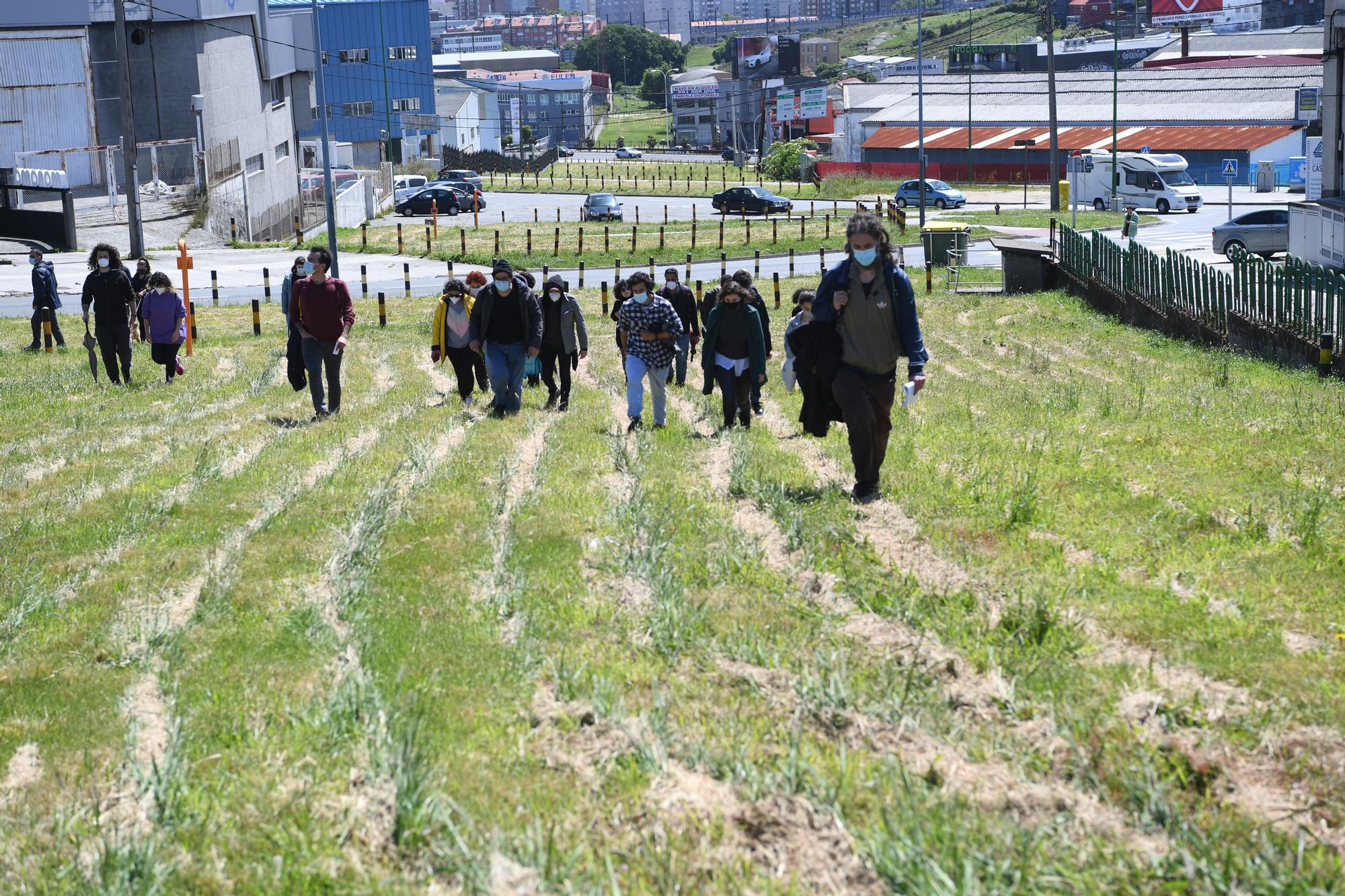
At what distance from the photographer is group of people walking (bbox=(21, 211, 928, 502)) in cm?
939

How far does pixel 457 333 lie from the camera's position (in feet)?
52.6

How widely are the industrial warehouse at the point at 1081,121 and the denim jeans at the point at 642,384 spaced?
195ft

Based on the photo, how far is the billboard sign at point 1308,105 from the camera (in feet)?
222

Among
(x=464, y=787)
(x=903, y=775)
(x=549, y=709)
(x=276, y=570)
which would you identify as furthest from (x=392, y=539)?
(x=903, y=775)

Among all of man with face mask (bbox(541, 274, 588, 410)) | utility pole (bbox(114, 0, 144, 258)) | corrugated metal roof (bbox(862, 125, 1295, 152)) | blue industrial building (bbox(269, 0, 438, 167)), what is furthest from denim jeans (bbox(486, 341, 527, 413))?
blue industrial building (bbox(269, 0, 438, 167))

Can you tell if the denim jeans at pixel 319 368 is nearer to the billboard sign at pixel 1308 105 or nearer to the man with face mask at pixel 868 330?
the man with face mask at pixel 868 330

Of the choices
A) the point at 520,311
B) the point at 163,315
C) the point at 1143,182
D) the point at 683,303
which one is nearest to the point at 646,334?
the point at 520,311

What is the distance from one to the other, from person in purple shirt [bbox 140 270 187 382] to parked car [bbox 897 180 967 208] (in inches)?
1863

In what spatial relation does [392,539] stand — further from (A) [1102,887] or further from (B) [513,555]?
(A) [1102,887]

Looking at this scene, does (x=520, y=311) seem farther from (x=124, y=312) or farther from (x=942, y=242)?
(x=942, y=242)

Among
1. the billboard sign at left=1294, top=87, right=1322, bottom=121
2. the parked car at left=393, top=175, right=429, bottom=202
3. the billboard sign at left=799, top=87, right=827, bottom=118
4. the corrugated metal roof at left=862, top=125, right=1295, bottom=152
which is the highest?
the billboard sign at left=799, top=87, right=827, bottom=118

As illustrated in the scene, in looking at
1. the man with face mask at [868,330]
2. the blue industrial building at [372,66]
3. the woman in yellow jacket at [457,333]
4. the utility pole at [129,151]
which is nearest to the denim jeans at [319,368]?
the woman in yellow jacket at [457,333]

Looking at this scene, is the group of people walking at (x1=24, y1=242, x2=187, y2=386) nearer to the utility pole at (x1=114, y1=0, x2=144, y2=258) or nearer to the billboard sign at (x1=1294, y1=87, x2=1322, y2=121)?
the utility pole at (x1=114, y1=0, x2=144, y2=258)

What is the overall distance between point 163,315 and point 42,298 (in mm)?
6432
